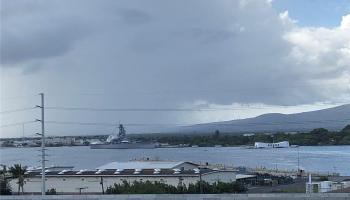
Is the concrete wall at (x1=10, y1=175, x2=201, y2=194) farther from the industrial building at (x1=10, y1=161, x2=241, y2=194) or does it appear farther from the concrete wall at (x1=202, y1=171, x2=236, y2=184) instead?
the concrete wall at (x1=202, y1=171, x2=236, y2=184)

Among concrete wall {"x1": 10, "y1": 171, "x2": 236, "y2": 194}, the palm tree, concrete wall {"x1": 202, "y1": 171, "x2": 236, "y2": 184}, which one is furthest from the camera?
concrete wall {"x1": 202, "y1": 171, "x2": 236, "y2": 184}

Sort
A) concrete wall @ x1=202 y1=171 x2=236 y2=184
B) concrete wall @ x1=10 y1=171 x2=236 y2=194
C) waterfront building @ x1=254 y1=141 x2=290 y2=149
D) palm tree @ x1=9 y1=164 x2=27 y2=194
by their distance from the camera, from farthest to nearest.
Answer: waterfront building @ x1=254 y1=141 x2=290 y2=149
concrete wall @ x1=202 y1=171 x2=236 y2=184
palm tree @ x1=9 y1=164 x2=27 y2=194
concrete wall @ x1=10 y1=171 x2=236 y2=194

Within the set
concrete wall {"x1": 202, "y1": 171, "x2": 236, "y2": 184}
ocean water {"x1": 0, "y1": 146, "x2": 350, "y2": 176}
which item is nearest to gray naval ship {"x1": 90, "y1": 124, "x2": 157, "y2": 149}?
ocean water {"x1": 0, "y1": 146, "x2": 350, "y2": 176}

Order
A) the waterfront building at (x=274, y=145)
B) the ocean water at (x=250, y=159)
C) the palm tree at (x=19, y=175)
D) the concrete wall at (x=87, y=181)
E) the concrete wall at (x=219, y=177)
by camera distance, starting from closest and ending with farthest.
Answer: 1. the concrete wall at (x=87, y=181)
2. the palm tree at (x=19, y=175)
3. the concrete wall at (x=219, y=177)
4. the ocean water at (x=250, y=159)
5. the waterfront building at (x=274, y=145)

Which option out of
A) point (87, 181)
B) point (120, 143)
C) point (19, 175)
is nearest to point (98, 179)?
point (87, 181)

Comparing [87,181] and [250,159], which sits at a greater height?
[87,181]

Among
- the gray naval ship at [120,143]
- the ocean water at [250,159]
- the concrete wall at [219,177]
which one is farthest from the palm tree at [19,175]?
the gray naval ship at [120,143]

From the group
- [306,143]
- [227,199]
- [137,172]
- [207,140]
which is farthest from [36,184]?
[207,140]

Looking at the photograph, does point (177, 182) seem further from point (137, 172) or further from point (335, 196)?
point (335, 196)

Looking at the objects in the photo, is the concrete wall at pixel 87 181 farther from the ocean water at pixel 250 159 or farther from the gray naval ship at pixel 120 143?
the gray naval ship at pixel 120 143

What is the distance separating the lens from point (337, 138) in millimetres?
122750

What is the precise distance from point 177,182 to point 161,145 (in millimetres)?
128516

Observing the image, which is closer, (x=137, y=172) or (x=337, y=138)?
(x=137, y=172)

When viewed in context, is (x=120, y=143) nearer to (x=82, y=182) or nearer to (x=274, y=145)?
(x=274, y=145)
